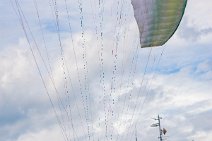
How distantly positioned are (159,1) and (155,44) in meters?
3.18

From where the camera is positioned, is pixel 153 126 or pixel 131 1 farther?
pixel 153 126

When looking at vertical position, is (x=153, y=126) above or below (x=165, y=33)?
above

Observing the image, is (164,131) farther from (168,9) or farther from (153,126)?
(168,9)

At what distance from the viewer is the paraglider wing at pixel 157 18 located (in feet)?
124

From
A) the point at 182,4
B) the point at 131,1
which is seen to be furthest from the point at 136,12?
the point at 182,4

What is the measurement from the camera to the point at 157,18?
1522 inches

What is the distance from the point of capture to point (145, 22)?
38.8 metres

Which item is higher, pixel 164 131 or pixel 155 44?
pixel 164 131

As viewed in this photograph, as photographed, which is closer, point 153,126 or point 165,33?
point 165,33

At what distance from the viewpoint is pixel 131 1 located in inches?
1517


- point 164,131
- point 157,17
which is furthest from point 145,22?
point 164,131

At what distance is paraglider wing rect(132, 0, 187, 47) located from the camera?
1485 inches

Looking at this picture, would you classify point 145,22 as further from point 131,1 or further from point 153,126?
point 153,126

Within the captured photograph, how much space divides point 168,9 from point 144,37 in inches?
110
